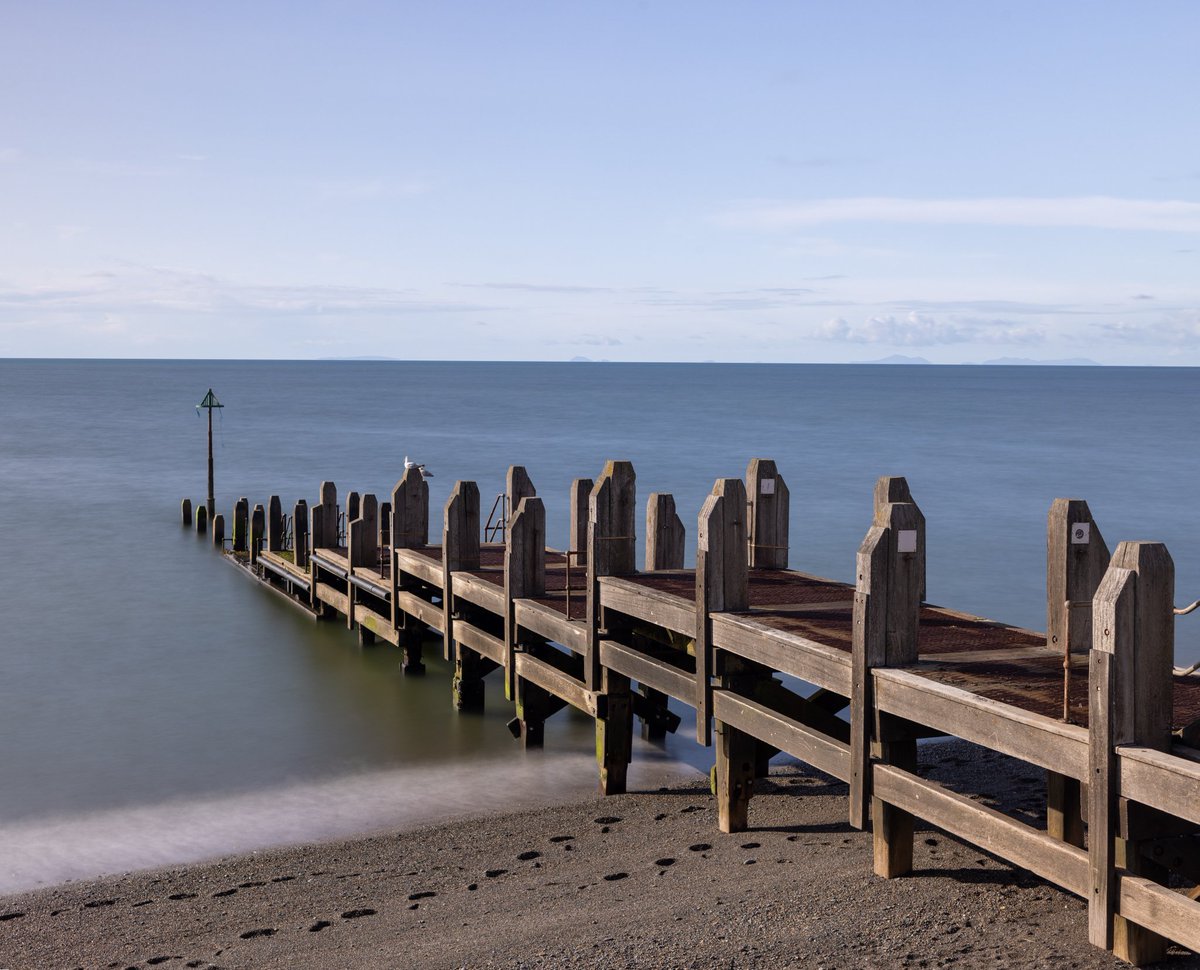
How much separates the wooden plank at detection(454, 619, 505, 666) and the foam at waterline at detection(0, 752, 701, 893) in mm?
1220

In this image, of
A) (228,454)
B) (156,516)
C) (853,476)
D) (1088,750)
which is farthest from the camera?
(228,454)

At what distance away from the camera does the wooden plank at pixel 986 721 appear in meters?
7.23

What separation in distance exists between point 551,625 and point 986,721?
625 cm

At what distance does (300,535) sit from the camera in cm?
2325

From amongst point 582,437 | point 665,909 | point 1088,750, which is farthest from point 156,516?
point 582,437

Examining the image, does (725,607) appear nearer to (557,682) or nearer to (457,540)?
(557,682)

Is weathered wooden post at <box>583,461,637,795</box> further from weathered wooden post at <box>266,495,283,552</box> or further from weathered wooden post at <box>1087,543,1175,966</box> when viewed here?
weathered wooden post at <box>266,495,283,552</box>

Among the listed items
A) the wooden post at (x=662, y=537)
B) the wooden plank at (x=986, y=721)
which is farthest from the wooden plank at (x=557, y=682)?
the wooden plank at (x=986, y=721)

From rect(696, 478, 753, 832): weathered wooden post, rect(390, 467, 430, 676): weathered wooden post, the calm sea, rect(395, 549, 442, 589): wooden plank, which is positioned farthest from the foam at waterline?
rect(390, 467, 430, 676): weathered wooden post

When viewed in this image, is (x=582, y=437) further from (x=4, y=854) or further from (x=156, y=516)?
(x=4, y=854)

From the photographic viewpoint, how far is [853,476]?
54.9 m

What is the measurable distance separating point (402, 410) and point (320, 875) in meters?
103

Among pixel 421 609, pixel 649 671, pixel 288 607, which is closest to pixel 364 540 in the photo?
pixel 421 609

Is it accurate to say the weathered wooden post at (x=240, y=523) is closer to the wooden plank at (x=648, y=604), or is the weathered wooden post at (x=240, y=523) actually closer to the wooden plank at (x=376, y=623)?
the wooden plank at (x=376, y=623)
